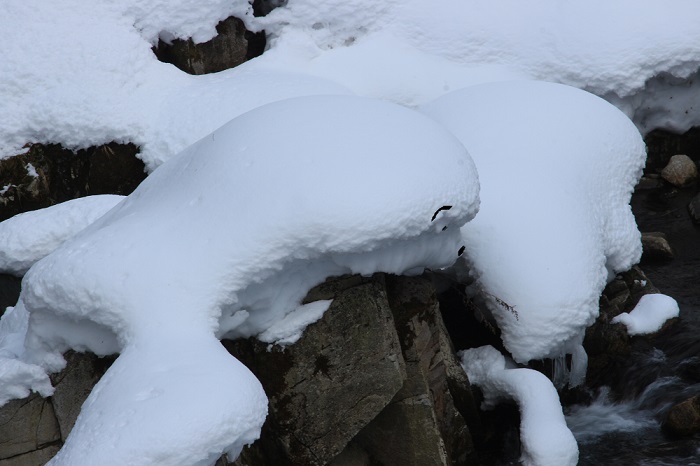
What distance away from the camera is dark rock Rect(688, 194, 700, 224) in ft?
23.4

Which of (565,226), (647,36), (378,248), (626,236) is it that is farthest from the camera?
(647,36)

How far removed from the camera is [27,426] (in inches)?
170

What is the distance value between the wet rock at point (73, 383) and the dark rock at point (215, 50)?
12.7 feet

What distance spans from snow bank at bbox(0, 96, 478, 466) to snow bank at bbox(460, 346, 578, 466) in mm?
1021

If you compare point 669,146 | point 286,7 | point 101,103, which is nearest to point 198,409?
point 101,103

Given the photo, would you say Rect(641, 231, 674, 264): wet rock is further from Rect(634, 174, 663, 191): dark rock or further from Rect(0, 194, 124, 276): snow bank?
Rect(0, 194, 124, 276): snow bank

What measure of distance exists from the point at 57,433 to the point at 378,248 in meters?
1.83

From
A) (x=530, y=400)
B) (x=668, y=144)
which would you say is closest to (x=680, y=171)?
(x=668, y=144)

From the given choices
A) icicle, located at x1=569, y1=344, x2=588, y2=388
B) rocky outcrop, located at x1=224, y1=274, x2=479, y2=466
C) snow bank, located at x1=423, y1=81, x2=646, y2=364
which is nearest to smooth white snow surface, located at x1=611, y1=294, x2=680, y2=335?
snow bank, located at x1=423, y1=81, x2=646, y2=364

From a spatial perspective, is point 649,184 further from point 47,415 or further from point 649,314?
point 47,415

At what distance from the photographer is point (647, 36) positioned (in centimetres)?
791

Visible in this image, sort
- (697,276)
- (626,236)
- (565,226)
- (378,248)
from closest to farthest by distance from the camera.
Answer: (378,248), (565,226), (626,236), (697,276)

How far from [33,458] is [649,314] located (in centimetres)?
384

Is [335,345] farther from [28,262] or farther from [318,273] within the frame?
[28,262]
